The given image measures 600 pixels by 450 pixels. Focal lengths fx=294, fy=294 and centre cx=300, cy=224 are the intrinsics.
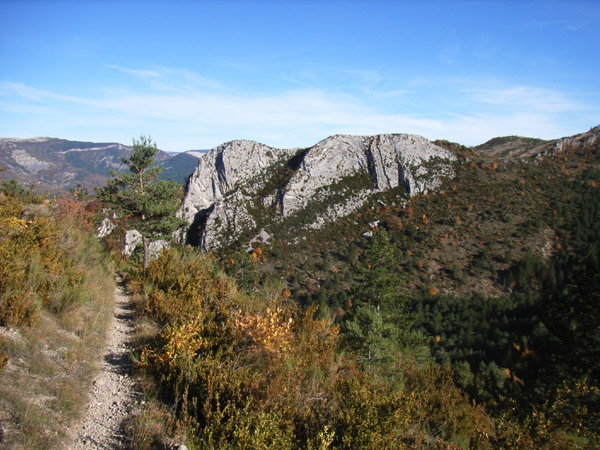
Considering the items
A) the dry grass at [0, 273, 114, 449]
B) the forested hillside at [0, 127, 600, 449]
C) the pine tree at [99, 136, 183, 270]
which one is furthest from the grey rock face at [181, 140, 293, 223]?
the dry grass at [0, 273, 114, 449]

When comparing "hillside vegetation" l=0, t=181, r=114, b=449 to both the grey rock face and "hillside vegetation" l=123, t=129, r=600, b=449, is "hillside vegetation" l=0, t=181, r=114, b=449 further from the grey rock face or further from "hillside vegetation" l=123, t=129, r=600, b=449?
the grey rock face

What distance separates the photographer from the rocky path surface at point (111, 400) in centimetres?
262

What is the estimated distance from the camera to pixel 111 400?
10.4ft

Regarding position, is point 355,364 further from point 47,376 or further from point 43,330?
point 43,330

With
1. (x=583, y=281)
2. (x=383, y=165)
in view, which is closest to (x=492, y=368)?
(x=583, y=281)

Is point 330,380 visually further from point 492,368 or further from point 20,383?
point 492,368

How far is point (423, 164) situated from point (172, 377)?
7707cm

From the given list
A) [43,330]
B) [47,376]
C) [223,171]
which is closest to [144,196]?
[43,330]

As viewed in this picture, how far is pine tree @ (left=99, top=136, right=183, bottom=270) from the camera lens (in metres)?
13.3

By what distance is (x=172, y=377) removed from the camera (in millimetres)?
3447

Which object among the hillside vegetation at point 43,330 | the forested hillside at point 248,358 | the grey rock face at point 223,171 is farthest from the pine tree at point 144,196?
the grey rock face at point 223,171

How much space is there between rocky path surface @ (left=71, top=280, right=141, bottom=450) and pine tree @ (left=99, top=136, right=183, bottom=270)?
944cm

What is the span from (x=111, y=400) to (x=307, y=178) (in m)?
66.4

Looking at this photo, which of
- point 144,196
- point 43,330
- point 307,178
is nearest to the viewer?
point 43,330
